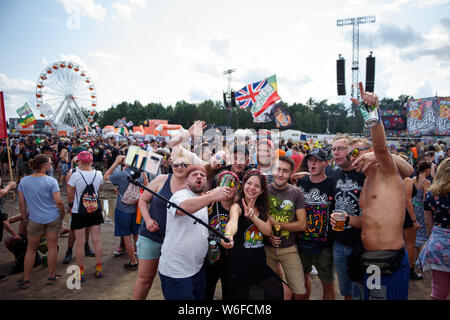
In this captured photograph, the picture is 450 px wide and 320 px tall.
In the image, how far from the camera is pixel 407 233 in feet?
13.0

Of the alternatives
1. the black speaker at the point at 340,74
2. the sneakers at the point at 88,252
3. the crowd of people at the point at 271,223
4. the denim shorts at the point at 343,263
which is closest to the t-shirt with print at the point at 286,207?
the crowd of people at the point at 271,223

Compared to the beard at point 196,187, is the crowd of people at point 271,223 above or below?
below

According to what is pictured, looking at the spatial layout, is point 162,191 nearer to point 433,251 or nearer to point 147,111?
point 433,251

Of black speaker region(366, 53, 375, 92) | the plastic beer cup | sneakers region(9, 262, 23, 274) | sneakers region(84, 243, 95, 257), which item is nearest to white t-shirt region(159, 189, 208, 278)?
the plastic beer cup

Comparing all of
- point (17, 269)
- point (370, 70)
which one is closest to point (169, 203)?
point (17, 269)

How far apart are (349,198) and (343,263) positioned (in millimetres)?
708

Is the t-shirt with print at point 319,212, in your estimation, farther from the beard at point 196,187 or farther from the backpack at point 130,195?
the backpack at point 130,195

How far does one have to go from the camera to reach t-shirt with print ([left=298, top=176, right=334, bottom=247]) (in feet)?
9.63

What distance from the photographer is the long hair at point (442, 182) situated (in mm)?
2695

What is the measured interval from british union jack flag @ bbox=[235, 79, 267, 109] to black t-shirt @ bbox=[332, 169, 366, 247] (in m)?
Answer: 5.97

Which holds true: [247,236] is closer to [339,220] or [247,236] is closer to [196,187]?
[196,187]

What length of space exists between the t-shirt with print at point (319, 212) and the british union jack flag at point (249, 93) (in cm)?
591
